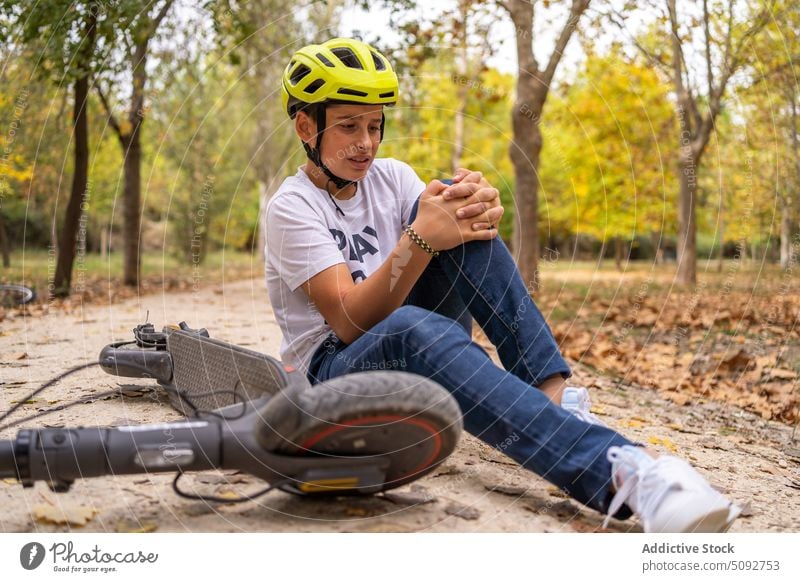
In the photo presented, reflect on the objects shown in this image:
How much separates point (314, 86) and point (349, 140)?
21 cm

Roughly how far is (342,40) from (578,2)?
3843mm

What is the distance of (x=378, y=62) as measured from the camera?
2.80 metres

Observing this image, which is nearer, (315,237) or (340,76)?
(315,237)

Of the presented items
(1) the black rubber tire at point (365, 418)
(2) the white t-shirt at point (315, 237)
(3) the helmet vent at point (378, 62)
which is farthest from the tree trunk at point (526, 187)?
(1) the black rubber tire at point (365, 418)

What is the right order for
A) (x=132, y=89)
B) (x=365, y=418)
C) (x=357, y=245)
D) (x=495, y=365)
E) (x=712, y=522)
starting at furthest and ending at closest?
(x=132, y=89) → (x=357, y=245) → (x=495, y=365) → (x=712, y=522) → (x=365, y=418)

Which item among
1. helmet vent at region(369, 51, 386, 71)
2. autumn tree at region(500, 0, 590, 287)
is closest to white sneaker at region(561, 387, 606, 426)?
helmet vent at region(369, 51, 386, 71)

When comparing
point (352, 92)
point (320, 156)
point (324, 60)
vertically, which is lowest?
point (320, 156)

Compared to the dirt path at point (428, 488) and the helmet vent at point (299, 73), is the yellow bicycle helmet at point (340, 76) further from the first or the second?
the dirt path at point (428, 488)

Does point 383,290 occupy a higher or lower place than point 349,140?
lower

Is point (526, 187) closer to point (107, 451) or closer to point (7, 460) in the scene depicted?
point (107, 451)

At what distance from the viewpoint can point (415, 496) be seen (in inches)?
88.0

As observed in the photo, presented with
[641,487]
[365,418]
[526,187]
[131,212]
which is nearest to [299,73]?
[365,418]

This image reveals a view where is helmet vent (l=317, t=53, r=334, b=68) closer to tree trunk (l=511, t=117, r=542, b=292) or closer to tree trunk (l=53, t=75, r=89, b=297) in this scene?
tree trunk (l=511, t=117, r=542, b=292)
